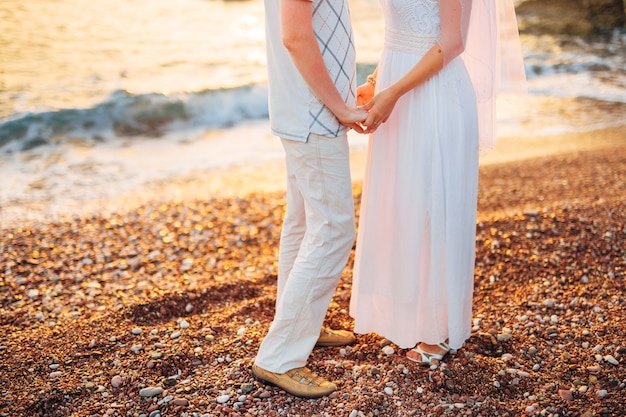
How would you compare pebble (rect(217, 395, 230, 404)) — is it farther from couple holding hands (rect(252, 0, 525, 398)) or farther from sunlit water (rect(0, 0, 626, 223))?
sunlit water (rect(0, 0, 626, 223))

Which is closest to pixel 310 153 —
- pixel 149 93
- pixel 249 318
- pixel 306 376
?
pixel 306 376

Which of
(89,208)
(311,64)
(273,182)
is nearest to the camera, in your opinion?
(311,64)

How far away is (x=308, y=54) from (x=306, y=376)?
1.49m

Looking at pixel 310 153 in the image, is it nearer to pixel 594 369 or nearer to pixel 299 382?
pixel 299 382

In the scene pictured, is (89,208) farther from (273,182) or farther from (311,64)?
(311,64)

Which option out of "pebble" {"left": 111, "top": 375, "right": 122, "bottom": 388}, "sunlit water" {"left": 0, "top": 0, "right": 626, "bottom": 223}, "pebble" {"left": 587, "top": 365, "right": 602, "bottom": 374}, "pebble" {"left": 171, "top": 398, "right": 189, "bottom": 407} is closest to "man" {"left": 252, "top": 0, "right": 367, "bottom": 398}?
"pebble" {"left": 171, "top": 398, "right": 189, "bottom": 407}

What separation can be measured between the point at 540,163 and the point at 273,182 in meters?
2.76

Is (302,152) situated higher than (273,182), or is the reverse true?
(302,152)

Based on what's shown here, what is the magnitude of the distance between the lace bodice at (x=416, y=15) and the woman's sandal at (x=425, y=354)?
5.04 feet

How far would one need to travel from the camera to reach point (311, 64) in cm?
271

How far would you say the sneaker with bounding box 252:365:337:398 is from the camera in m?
3.13

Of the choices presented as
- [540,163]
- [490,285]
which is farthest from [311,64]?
[540,163]

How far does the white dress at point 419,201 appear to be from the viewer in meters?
3.06

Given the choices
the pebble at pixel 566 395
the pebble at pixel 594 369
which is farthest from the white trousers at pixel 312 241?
the pebble at pixel 594 369
